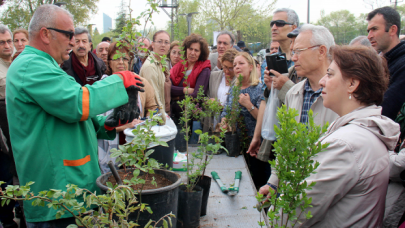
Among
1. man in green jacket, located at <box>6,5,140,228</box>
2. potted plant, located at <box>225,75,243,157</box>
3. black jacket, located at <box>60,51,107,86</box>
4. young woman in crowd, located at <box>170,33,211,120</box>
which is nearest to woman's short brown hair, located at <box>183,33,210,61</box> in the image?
young woman in crowd, located at <box>170,33,211,120</box>

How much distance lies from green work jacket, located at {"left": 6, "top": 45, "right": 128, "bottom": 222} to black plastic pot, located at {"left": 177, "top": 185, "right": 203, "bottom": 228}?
0.70 m

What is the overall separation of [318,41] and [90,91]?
5.79ft

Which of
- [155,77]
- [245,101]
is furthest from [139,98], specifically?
[245,101]

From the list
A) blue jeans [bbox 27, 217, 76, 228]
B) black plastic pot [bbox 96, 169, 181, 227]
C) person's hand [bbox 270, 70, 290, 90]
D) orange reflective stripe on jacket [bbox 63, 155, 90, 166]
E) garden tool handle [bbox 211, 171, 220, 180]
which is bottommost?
garden tool handle [bbox 211, 171, 220, 180]

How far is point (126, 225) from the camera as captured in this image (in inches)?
49.9

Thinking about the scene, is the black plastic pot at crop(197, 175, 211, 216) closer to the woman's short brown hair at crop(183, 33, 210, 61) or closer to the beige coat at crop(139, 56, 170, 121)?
the beige coat at crop(139, 56, 170, 121)

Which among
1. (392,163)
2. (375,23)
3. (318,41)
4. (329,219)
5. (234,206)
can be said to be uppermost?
(375,23)

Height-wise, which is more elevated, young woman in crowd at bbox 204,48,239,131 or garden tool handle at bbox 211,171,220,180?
young woman in crowd at bbox 204,48,239,131

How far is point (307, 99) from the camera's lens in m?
2.39

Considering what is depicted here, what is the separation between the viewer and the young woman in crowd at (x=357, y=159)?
1.43 meters

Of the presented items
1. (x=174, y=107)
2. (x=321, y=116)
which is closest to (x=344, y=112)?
(x=321, y=116)

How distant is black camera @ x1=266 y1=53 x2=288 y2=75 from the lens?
Result: 2906mm

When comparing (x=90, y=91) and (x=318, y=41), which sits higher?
(x=318, y=41)

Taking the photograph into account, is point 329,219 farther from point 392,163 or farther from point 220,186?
point 220,186
